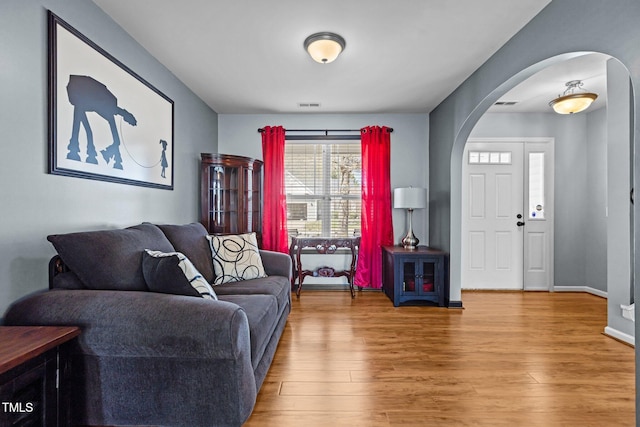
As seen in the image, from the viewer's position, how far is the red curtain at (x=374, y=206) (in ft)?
13.9

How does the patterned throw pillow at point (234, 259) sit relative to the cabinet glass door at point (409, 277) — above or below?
above

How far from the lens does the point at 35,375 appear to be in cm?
112

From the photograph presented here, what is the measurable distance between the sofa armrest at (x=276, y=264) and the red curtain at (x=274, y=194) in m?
1.14

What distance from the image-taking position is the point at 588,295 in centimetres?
417

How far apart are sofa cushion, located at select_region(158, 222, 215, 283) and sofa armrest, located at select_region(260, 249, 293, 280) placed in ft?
1.78

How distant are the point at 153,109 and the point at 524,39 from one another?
2990 millimetres

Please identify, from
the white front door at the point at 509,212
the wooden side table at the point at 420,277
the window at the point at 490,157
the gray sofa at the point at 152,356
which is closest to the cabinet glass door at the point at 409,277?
the wooden side table at the point at 420,277

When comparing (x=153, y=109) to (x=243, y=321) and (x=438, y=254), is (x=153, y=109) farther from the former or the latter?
(x=438, y=254)

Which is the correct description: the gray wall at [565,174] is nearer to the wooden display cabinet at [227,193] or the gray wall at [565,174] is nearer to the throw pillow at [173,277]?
the wooden display cabinet at [227,193]

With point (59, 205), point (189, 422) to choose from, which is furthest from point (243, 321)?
point (59, 205)

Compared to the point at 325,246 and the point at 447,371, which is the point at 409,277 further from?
the point at 447,371

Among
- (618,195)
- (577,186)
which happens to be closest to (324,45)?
(618,195)

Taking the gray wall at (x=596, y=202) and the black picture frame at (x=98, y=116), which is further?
the gray wall at (x=596, y=202)

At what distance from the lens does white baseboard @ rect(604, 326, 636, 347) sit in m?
2.60
